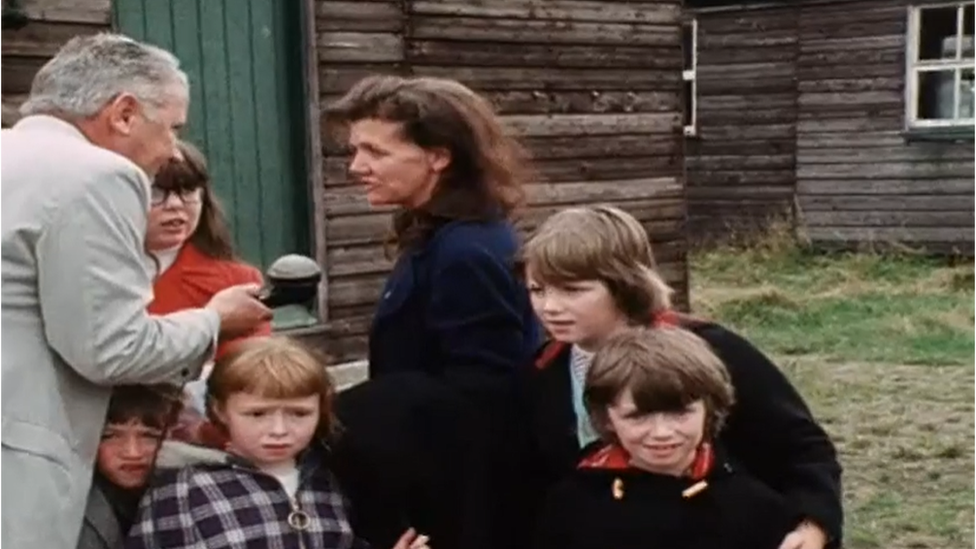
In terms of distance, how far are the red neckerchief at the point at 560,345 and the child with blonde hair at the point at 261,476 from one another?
0.40 metres

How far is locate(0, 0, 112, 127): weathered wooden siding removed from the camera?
6.29 meters

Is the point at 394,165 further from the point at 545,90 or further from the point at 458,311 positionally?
the point at 545,90

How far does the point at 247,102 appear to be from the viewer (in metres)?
7.20

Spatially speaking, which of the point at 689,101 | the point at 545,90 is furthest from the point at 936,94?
the point at 545,90

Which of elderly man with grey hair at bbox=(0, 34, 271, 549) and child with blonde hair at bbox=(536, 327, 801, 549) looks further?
child with blonde hair at bbox=(536, 327, 801, 549)

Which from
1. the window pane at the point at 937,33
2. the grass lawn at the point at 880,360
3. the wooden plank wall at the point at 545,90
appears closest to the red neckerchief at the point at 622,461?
the grass lawn at the point at 880,360

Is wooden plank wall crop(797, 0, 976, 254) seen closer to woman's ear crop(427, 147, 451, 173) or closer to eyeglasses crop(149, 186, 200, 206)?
eyeglasses crop(149, 186, 200, 206)

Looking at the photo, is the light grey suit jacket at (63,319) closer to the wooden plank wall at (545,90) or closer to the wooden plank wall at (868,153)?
the wooden plank wall at (545,90)

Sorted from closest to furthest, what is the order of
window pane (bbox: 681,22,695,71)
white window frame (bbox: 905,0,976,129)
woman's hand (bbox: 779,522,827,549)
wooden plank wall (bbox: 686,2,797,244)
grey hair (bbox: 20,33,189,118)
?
grey hair (bbox: 20,33,189,118) < woman's hand (bbox: 779,522,827,549) < white window frame (bbox: 905,0,976,129) < wooden plank wall (bbox: 686,2,797,244) < window pane (bbox: 681,22,695,71)

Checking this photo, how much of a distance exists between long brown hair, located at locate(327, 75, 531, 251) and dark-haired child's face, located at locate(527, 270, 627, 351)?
0.21m

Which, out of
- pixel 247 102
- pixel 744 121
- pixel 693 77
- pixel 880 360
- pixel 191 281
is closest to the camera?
pixel 191 281

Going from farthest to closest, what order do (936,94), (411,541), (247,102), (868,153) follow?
1. (868,153)
2. (936,94)
3. (247,102)
4. (411,541)

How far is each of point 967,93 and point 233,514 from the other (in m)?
14.8

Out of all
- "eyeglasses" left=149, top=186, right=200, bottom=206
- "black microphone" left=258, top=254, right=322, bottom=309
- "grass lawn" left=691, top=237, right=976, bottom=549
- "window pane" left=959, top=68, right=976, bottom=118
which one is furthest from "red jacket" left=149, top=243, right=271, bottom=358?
"window pane" left=959, top=68, right=976, bottom=118
